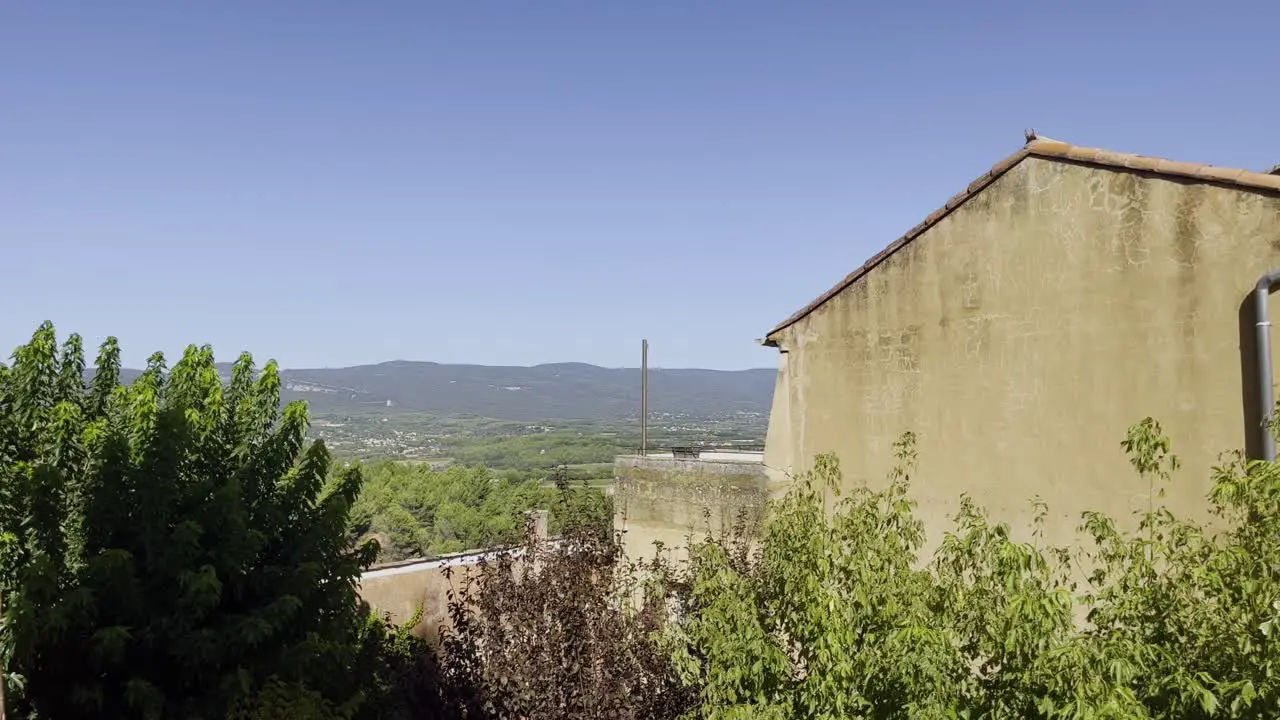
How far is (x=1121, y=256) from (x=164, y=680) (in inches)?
440

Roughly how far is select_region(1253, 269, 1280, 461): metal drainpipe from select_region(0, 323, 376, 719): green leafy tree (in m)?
9.34

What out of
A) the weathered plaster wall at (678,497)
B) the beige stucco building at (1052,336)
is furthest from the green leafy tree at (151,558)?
the beige stucco building at (1052,336)

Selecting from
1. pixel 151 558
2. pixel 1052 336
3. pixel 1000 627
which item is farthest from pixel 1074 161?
pixel 151 558

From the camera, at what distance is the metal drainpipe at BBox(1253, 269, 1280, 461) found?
26.6 ft

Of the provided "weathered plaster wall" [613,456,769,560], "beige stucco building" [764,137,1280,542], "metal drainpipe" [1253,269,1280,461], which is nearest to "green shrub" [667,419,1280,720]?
"metal drainpipe" [1253,269,1280,461]

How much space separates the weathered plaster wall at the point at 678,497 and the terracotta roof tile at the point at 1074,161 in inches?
92.7

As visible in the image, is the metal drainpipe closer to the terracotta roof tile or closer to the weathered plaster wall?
the terracotta roof tile

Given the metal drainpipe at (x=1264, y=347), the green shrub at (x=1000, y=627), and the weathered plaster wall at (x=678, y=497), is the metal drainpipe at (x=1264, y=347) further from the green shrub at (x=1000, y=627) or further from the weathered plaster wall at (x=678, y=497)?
the weathered plaster wall at (x=678, y=497)

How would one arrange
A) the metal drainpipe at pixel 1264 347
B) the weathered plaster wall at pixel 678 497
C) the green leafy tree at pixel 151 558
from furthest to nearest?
the weathered plaster wall at pixel 678 497, the green leafy tree at pixel 151 558, the metal drainpipe at pixel 1264 347

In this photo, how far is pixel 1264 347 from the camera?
813 cm

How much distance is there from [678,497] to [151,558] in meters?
6.99

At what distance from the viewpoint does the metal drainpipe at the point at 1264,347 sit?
8.10 metres

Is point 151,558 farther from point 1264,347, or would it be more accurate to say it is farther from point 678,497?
point 1264,347

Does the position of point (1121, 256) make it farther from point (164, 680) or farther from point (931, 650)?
point (164, 680)
